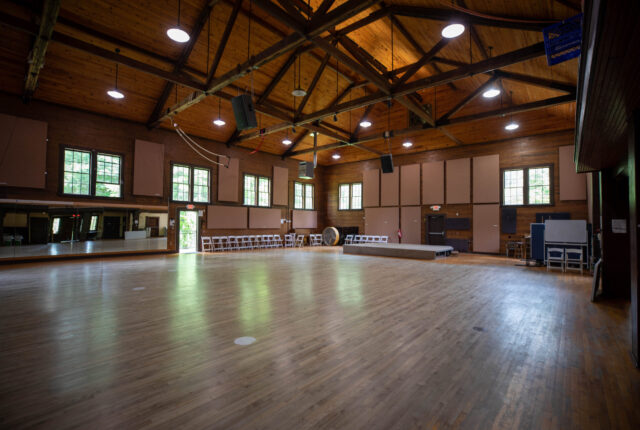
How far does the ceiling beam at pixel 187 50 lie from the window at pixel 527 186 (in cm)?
1147

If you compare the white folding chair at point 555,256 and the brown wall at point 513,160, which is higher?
the brown wall at point 513,160

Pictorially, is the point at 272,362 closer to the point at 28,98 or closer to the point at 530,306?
the point at 530,306

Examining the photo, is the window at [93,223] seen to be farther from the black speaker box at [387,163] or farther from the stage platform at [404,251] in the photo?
the black speaker box at [387,163]

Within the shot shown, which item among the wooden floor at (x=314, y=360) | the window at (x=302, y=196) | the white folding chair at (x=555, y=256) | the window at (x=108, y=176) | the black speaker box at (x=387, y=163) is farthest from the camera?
the window at (x=302, y=196)

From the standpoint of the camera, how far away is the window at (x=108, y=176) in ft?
33.9

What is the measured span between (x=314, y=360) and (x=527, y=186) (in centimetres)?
1250

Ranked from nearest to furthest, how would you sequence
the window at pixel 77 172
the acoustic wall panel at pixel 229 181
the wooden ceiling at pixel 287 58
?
1. the wooden ceiling at pixel 287 58
2. the window at pixel 77 172
3. the acoustic wall panel at pixel 229 181

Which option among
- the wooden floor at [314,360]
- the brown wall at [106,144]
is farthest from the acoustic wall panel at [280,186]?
the wooden floor at [314,360]

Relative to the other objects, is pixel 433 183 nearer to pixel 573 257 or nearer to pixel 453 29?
pixel 573 257

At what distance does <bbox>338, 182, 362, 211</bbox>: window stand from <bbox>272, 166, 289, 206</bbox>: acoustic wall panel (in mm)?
3234

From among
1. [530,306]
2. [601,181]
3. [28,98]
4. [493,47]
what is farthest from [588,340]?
[28,98]

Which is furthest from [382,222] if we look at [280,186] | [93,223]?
[93,223]

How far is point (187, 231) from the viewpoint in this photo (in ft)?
41.9

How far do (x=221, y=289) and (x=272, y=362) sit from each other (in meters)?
3.15
